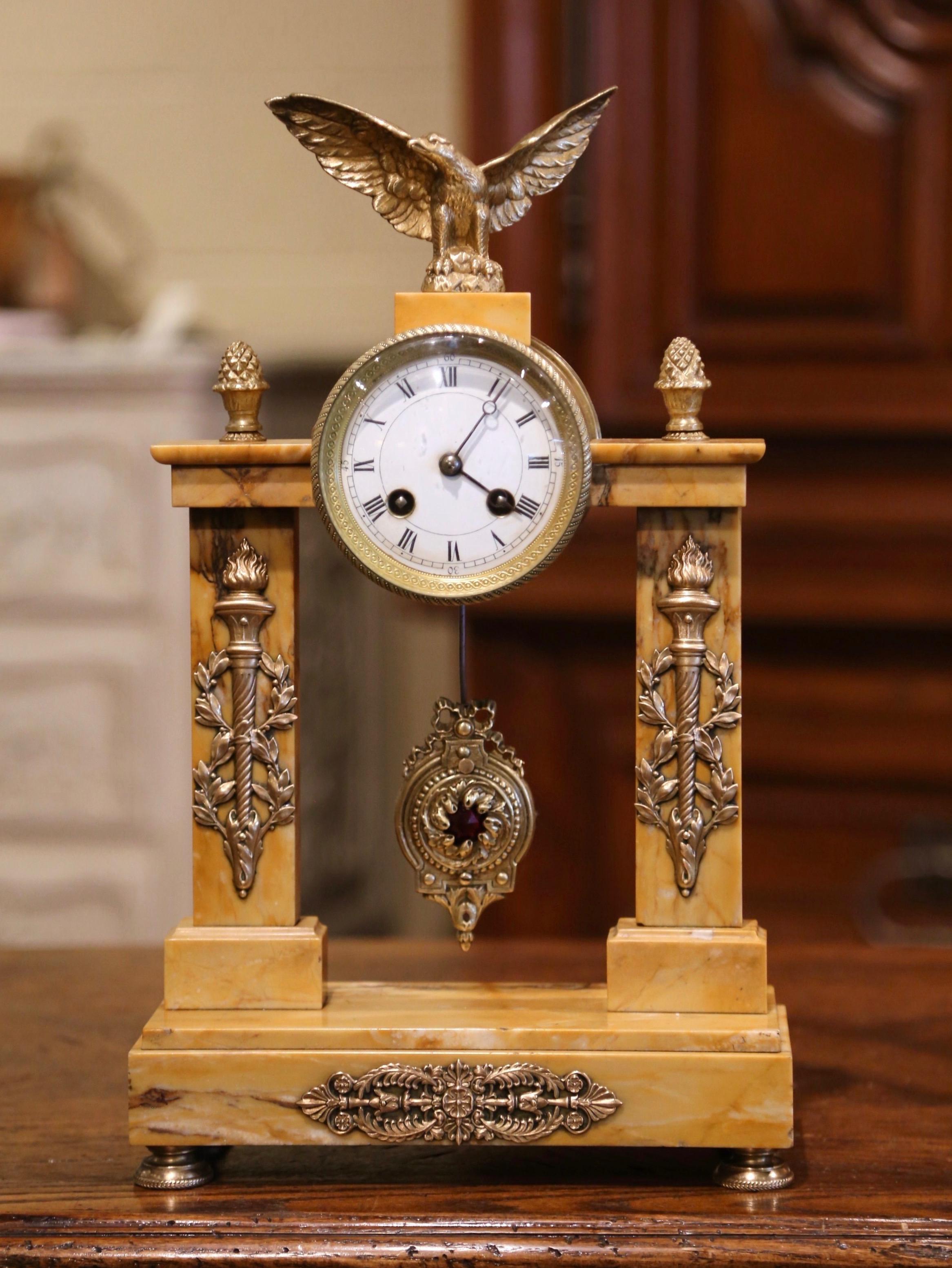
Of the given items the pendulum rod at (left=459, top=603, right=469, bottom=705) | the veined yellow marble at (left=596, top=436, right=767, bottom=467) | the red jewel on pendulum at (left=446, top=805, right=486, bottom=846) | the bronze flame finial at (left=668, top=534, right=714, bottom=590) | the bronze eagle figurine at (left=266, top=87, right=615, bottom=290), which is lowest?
the red jewel on pendulum at (left=446, top=805, right=486, bottom=846)

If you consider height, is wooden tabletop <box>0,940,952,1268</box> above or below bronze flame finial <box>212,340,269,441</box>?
below

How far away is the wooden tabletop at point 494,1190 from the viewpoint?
2.84ft

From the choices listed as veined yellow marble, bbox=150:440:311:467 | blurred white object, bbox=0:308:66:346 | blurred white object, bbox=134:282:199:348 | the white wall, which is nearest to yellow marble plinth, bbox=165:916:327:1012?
veined yellow marble, bbox=150:440:311:467

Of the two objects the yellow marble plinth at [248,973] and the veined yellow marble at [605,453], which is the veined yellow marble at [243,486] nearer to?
the veined yellow marble at [605,453]

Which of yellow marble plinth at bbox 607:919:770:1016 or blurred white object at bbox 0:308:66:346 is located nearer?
yellow marble plinth at bbox 607:919:770:1016

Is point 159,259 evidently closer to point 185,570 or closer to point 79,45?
point 79,45

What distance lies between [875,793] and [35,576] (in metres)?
1.20

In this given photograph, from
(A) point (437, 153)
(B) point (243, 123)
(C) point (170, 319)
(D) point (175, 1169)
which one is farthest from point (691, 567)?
(B) point (243, 123)

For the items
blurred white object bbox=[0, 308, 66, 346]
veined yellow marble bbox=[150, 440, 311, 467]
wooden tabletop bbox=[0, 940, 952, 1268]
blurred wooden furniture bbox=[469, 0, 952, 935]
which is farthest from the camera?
blurred white object bbox=[0, 308, 66, 346]

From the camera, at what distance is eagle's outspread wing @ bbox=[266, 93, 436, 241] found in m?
0.99

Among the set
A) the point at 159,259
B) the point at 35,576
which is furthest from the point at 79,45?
the point at 35,576

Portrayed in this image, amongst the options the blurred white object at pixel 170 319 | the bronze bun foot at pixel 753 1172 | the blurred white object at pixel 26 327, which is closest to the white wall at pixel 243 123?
the blurred white object at pixel 170 319

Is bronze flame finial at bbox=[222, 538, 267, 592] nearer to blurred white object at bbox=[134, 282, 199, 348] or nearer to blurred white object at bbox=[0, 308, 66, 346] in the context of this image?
blurred white object at bbox=[134, 282, 199, 348]

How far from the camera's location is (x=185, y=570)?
2.34 m
